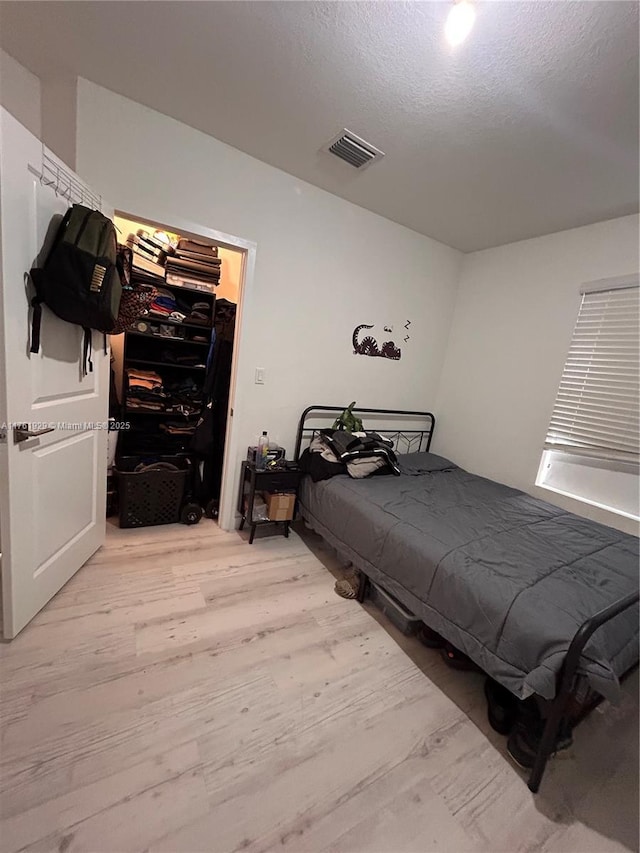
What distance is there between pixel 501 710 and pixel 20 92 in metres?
3.71

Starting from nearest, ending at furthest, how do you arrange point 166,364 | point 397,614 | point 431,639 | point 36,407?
1. point 36,407
2. point 431,639
3. point 397,614
4. point 166,364

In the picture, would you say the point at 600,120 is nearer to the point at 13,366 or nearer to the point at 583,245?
the point at 583,245

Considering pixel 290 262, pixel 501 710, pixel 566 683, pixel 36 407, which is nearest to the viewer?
pixel 566 683

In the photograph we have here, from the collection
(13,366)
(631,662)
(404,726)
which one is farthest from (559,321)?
(13,366)

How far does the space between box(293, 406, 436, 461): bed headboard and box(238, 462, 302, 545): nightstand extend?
1.09 feet

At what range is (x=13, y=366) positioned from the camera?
136cm

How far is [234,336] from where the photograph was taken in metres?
2.50

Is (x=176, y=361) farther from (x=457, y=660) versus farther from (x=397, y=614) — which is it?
(x=457, y=660)

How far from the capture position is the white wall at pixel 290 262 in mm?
1920

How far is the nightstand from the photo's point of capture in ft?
8.05

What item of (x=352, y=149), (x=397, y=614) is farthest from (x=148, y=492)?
(x=352, y=149)

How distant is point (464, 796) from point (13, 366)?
2.31 metres

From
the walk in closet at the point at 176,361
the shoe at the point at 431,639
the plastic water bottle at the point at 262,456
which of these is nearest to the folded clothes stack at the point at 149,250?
the walk in closet at the point at 176,361

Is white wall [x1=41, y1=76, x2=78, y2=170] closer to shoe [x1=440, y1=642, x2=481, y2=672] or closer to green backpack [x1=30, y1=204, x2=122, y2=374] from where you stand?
green backpack [x1=30, y1=204, x2=122, y2=374]
